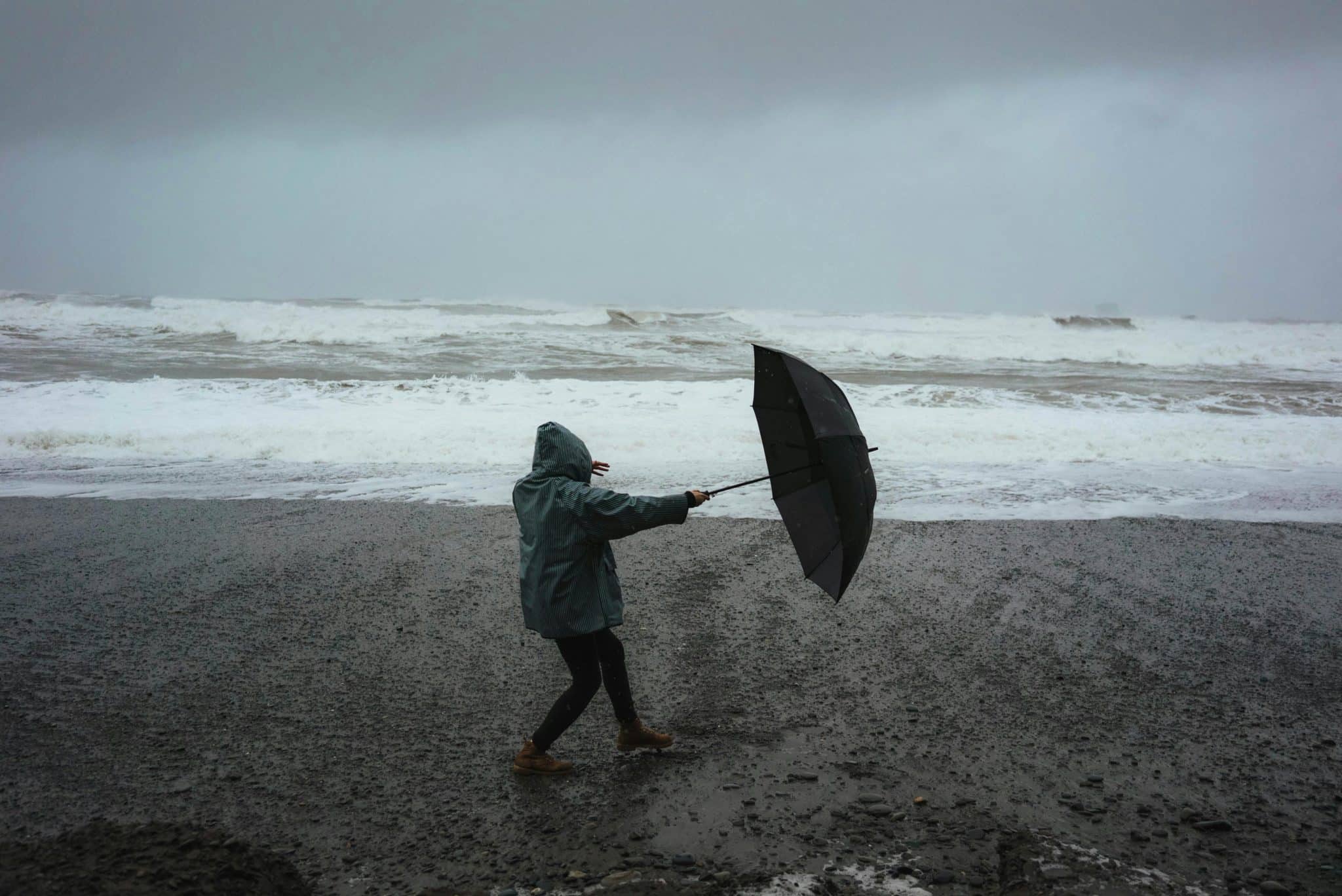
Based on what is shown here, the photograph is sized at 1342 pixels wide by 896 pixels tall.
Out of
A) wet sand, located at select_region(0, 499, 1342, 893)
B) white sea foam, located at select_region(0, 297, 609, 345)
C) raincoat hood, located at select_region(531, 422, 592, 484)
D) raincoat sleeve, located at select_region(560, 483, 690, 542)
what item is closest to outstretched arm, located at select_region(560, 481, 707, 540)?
raincoat sleeve, located at select_region(560, 483, 690, 542)

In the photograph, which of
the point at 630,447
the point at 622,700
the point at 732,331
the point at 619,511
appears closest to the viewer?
the point at 619,511

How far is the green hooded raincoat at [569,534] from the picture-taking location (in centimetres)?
320

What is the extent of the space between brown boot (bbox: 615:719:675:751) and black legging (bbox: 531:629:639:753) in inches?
5.7

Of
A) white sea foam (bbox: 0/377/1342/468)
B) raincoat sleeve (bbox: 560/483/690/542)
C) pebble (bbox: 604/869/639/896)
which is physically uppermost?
raincoat sleeve (bbox: 560/483/690/542)

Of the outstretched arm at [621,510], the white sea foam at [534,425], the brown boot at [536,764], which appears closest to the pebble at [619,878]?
the brown boot at [536,764]

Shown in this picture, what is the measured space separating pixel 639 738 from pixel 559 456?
4.08 feet

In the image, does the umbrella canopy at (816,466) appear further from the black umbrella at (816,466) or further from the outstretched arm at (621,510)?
the outstretched arm at (621,510)

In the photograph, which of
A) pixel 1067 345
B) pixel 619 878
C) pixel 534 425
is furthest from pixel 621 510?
pixel 1067 345

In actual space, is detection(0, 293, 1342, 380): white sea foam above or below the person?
above

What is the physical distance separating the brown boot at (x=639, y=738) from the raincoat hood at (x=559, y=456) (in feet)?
3.49

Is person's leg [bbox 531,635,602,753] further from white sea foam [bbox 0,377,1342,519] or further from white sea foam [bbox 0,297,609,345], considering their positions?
white sea foam [bbox 0,297,609,345]

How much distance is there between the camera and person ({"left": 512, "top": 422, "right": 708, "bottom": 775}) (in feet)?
10.5

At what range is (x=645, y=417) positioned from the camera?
13008mm

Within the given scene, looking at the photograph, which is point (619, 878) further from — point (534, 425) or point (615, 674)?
point (534, 425)
